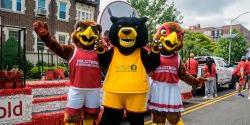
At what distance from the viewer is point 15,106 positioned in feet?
23.5

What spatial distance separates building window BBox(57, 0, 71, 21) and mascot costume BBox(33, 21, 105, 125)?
85.8 feet

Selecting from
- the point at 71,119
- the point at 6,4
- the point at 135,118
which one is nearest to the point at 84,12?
the point at 6,4

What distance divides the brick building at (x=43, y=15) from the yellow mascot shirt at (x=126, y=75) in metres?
20.7

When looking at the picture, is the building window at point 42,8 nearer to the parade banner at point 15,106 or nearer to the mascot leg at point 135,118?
the parade banner at point 15,106

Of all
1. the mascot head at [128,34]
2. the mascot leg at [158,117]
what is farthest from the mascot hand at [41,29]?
the mascot leg at [158,117]

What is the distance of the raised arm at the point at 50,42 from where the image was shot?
6.16m

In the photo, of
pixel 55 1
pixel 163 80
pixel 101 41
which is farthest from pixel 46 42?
pixel 55 1

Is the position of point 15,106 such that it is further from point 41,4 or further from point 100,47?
point 41,4

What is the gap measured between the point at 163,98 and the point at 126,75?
956 millimetres

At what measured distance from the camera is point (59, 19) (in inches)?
1273

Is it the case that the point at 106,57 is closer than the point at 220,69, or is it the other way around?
the point at 106,57

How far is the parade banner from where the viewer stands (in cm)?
693

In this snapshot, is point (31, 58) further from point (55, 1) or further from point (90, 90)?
point (90, 90)

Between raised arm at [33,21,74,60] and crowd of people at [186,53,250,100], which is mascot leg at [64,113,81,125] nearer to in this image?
raised arm at [33,21,74,60]
